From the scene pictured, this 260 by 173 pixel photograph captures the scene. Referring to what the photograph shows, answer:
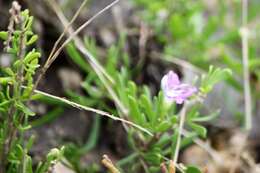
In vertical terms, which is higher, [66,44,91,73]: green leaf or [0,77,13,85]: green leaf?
[0,77,13,85]: green leaf

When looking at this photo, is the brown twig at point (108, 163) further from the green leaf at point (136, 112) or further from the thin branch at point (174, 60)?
the thin branch at point (174, 60)

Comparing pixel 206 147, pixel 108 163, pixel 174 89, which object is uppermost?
pixel 174 89

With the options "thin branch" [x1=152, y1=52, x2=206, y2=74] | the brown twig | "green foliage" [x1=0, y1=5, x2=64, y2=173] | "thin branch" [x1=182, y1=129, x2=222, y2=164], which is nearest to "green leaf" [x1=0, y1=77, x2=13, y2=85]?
"green foliage" [x1=0, y1=5, x2=64, y2=173]

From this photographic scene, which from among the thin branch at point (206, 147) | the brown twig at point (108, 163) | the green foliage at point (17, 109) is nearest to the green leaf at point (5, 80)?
the green foliage at point (17, 109)

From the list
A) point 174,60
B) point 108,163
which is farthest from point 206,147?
point 108,163

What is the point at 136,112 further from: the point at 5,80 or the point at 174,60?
the point at 174,60

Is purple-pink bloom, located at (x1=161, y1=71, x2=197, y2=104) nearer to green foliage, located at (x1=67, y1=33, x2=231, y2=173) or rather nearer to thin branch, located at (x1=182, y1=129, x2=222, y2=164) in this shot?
green foliage, located at (x1=67, y1=33, x2=231, y2=173)

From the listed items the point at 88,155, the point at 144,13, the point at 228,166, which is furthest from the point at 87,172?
the point at 144,13

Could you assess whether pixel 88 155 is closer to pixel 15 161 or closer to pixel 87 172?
pixel 87 172

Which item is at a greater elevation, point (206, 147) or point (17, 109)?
point (17, 109)
